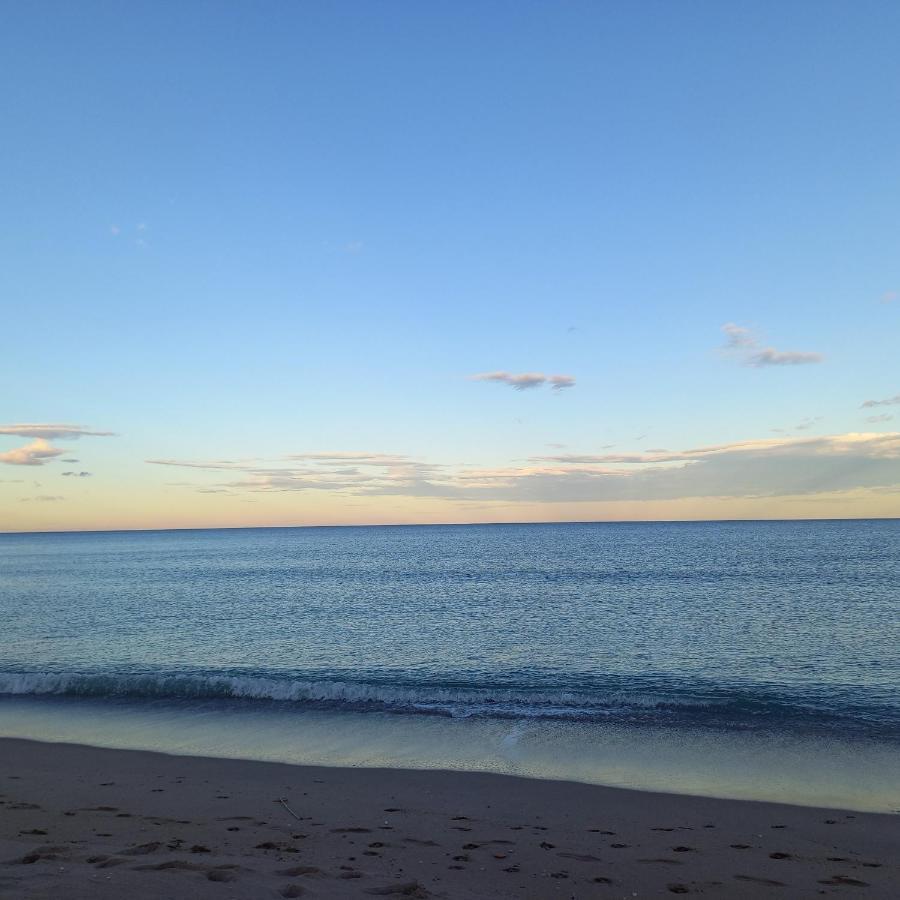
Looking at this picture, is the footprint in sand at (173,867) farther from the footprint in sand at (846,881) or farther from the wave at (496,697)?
the wave at (496,697)

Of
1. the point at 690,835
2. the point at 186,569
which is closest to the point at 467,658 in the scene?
the point at 690,835

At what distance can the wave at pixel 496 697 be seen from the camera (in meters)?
17.0

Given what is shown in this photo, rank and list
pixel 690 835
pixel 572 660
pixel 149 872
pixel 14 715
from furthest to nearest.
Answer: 1. pixel 572 660
2. pixel 14 715
3. pixel 690 835
4. pixel 149 872

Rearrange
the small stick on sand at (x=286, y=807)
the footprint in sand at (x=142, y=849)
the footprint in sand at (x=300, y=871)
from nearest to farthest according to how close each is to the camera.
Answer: the footprint in sand at (x=300, y=871)
the footprint in sand at (x=142, y=849)
the small stick on sand at (x=286, y=807)

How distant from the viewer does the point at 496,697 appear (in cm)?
1941

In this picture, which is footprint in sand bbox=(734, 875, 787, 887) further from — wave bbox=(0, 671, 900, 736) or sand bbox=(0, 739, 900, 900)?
wave bbox=(0, 671, 900, 736)

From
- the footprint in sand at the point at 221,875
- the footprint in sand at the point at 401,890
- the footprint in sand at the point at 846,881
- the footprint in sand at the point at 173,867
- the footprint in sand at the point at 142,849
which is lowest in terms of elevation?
the footprint in sand at the point at 846,881

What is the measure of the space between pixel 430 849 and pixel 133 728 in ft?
37.8

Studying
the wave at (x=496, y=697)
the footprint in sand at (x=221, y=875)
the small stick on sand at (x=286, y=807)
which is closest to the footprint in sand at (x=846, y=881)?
the footprint in sand at (x=221, y=875)

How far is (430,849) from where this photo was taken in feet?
28.6

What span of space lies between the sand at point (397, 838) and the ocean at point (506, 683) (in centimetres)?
150

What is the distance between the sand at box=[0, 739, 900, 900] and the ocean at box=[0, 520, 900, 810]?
4.92 ft

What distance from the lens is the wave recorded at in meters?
17.0

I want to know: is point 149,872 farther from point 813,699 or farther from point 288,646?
point 288,646
